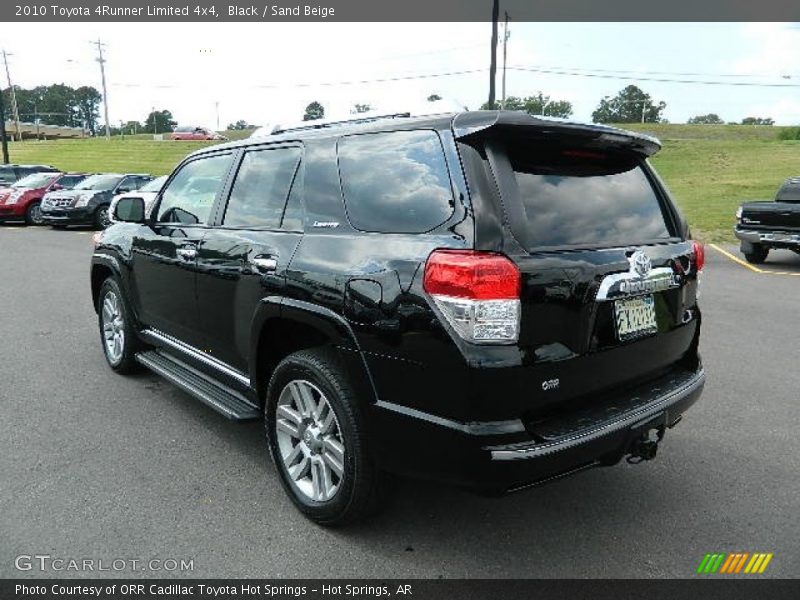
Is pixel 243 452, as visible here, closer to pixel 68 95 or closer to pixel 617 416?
pixel 617 416

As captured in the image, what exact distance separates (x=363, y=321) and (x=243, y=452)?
1641 mm

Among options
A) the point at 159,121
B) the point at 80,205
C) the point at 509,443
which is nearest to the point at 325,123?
the point at 509,443

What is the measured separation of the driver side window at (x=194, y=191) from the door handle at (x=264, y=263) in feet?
2.70

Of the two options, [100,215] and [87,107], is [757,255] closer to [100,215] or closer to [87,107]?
[100,215]

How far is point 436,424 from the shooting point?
243cm

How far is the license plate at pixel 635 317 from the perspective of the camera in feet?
8.89

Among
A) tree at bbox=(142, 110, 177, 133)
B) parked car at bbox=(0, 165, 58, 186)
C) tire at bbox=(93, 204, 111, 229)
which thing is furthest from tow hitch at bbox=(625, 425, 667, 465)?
tree at bbox=(142, 110, 177, 133)

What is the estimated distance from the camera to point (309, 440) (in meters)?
3.04

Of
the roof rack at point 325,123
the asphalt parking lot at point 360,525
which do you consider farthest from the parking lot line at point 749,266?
the roof rack at point 325,123

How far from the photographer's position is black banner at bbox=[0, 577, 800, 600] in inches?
99.4

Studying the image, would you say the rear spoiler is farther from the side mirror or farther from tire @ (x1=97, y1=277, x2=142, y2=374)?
tire @ (x1=97, y1=277, x2=142, y2=374)

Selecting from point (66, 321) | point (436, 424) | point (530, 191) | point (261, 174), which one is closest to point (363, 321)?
point (436, 424)

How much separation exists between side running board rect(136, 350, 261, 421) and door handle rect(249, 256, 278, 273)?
0.81 meters

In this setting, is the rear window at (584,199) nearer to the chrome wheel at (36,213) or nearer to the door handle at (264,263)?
the door handle at (264,263)
